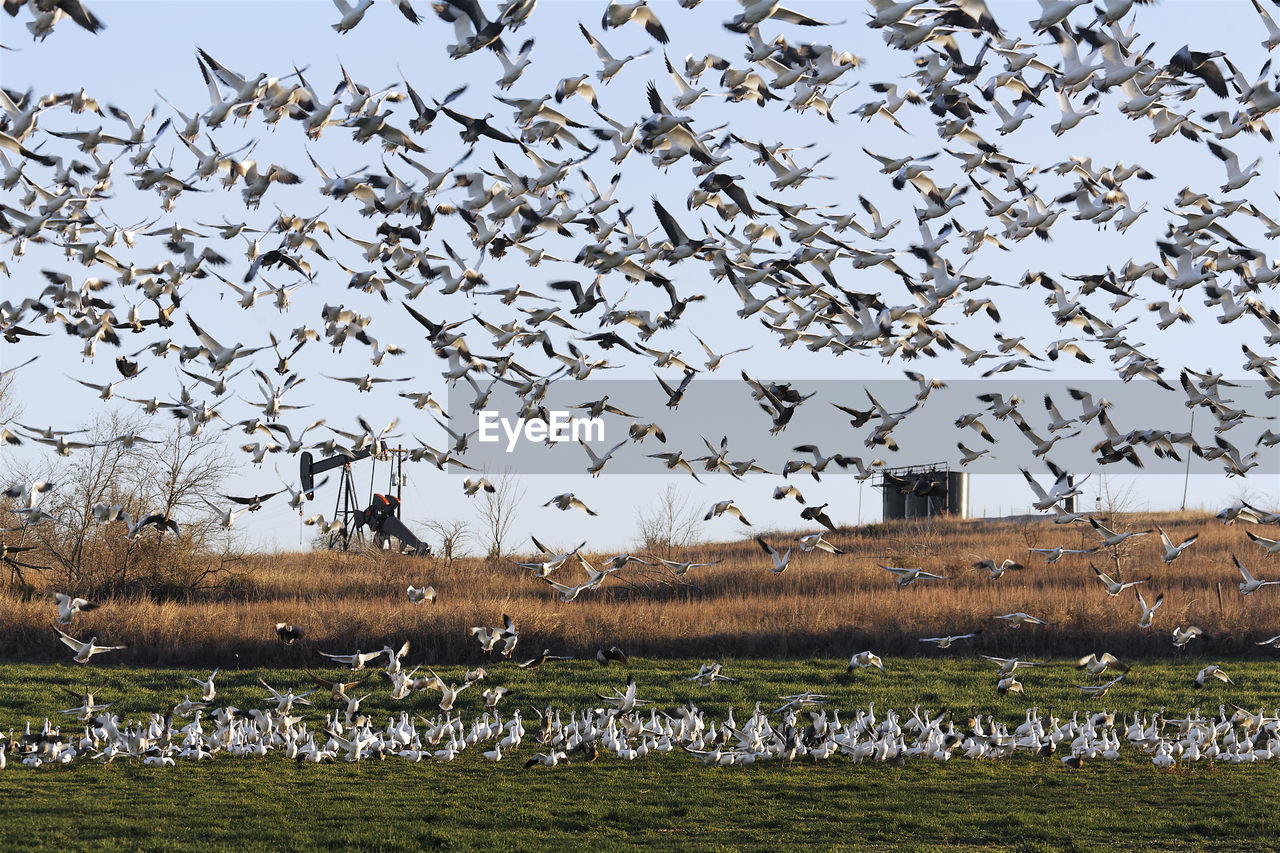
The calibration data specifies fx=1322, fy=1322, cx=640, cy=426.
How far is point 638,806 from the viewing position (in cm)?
1731

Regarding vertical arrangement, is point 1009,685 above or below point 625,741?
above

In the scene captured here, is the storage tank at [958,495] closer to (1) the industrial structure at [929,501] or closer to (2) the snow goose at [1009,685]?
(1) the industrial structure at [929,501]

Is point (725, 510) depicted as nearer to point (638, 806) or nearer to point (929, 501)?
point (638, 806)

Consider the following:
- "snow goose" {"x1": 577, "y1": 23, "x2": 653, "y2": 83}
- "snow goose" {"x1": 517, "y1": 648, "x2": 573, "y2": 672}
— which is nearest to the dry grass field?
"snow goose" {"x1": 517, "y1": 648, "x2": 573, "y2": 672}

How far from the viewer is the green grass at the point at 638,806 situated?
50.5ft

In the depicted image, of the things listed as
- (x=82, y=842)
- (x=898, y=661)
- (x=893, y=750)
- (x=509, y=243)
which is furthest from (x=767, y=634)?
(x=82, y=842)

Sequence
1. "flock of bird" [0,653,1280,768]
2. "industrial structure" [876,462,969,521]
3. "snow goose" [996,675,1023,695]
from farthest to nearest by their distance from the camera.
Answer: "industrial structure" [876,462,969,521] < "snow goose" [996,675,1023,695] < "flock of bird" [0,653,1280,768]

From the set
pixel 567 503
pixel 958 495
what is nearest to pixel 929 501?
pixel 958 495

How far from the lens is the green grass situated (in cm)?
1538

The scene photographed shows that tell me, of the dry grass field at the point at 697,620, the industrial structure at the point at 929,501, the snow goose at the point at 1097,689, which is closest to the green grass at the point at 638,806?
the snow goose at the point at 1097,689

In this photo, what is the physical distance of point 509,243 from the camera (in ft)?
55.2

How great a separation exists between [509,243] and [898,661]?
56.9ft

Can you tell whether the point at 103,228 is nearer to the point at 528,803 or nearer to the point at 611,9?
the point at 611,9

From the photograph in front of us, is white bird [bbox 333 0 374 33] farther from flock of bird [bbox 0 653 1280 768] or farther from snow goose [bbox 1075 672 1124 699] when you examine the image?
snow goose [bbox 1075 672 1124 699]
